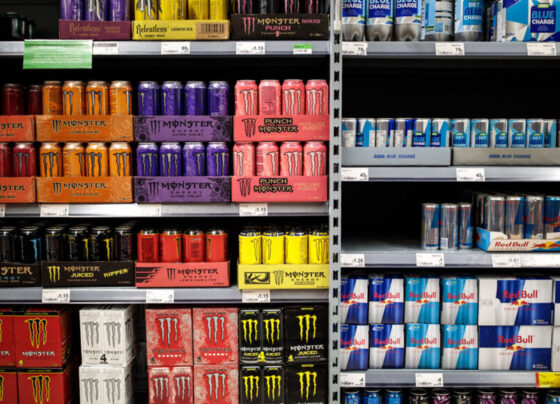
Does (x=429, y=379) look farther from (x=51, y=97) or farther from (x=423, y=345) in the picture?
(x=51, y=97)

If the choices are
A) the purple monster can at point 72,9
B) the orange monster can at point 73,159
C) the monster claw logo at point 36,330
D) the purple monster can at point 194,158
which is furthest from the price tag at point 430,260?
the purple monster can at point 72,9

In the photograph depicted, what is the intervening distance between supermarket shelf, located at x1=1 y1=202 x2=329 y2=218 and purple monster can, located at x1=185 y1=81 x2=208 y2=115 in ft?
1.25

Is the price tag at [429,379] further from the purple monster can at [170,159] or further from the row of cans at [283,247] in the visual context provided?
the purple monster can at [170,159]

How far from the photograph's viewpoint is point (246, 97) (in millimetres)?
1786

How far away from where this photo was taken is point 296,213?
1838mm

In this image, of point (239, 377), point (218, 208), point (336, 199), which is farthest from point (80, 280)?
point (336, 199)

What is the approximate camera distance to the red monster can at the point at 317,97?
5.84 feet

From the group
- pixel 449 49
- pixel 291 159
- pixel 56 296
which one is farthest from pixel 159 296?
pixel 449 49

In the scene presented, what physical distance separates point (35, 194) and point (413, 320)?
1.62 m

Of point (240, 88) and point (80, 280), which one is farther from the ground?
point (240, 88)

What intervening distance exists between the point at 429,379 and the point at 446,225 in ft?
2.05

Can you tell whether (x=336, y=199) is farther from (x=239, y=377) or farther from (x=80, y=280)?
(x=80, y=280)

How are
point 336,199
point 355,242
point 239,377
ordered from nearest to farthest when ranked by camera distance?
point 336,199 < point 239,377 < point 355,242

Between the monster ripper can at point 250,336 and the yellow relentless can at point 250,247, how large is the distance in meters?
0.22
